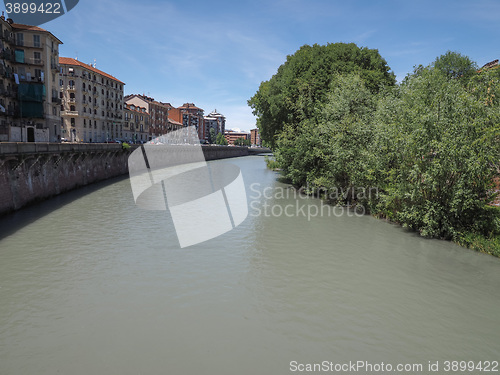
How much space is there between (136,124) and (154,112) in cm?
1711

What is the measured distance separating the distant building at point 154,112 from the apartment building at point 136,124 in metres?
2.16

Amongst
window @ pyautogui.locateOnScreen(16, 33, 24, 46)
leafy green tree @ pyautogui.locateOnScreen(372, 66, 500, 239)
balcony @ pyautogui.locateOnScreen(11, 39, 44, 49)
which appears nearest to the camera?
leafy green tree @ pyautogui.locateOnScreen(372, 66, 500, 239)

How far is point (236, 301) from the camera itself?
37.9 ft

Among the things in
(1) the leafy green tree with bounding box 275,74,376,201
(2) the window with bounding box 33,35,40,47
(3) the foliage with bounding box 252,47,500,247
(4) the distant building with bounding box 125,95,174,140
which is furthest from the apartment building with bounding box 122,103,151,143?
(3) the foliage with bounding box 252,47,500,247

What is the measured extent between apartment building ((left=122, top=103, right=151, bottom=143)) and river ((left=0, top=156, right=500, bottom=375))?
8576 centimetres

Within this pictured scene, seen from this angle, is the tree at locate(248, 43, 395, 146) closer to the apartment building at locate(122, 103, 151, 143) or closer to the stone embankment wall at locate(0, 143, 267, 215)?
the stone embankment wall at locate(0, 143, 267, 215)

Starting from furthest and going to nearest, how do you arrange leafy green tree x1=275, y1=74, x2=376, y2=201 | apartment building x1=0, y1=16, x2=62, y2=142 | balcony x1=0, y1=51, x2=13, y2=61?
apartment building x1=0, y1=16, x2=62, y2=142 → balcony x1=0, y1=51, x2=13, y2=61 → leafy green tree x1=275, y1=74, x2=376, y2=201

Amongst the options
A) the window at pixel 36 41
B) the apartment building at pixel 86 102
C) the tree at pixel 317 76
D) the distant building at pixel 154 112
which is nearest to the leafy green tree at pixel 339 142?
the tree at pixel 317 76

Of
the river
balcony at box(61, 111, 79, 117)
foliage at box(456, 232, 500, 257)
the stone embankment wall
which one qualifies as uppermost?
balcony at box(61, 111, 79, 117)

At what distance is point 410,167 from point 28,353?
17.8 metres

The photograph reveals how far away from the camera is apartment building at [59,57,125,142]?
245 ft

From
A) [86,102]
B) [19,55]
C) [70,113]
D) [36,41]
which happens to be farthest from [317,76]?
[86,102]

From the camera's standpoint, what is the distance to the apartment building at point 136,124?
100 metres

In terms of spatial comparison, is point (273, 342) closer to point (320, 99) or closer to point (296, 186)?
point (320, 99)
